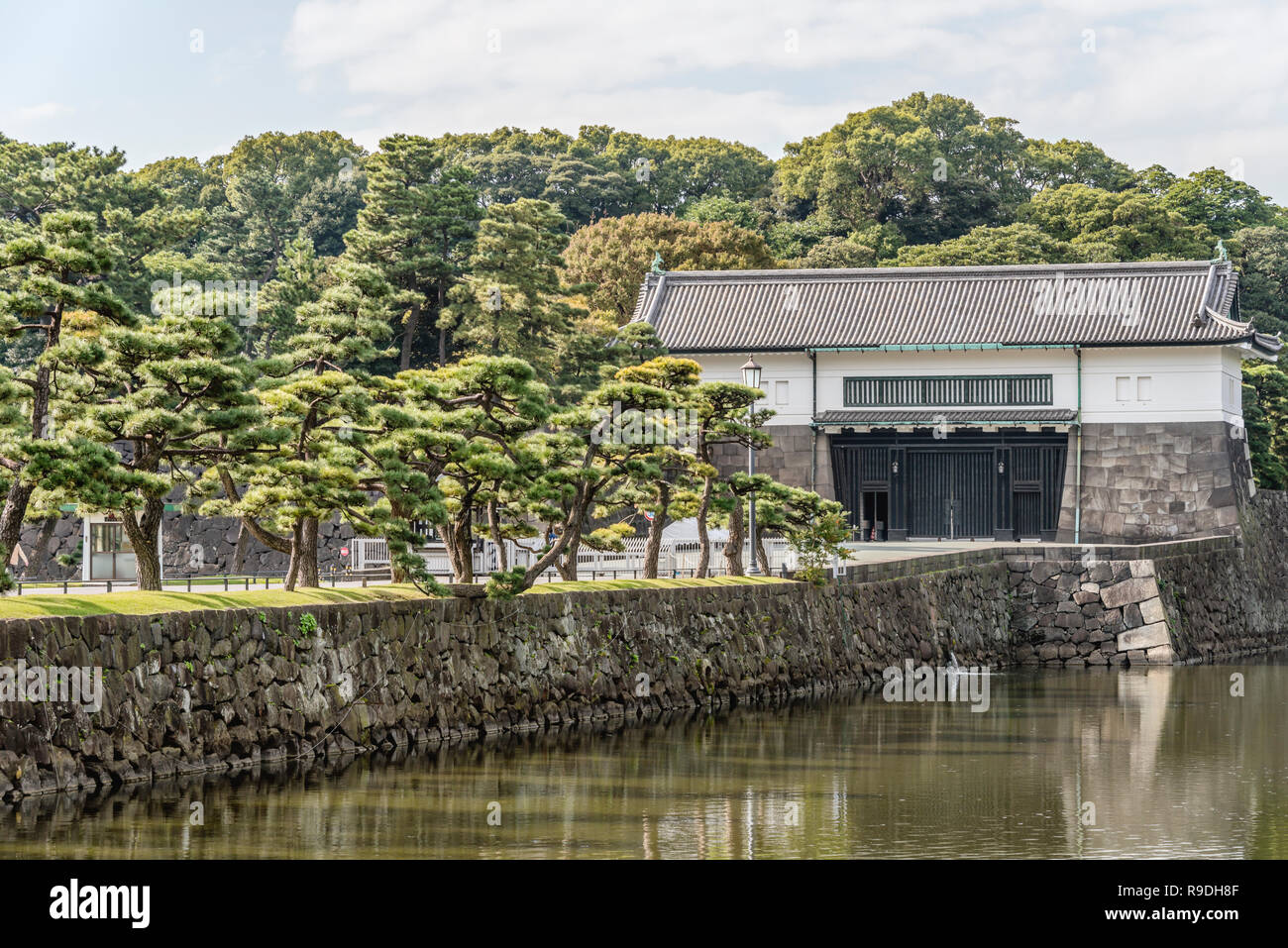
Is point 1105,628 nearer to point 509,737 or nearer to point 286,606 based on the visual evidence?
point 509,737

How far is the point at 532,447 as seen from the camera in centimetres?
2628

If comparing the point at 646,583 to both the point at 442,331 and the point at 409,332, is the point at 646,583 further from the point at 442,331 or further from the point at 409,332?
the point at 442,331

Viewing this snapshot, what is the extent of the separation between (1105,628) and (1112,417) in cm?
887

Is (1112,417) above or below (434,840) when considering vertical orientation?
above

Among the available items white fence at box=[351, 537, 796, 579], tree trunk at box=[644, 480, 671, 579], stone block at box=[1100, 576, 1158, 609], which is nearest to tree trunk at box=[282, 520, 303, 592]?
tree trunk at box=[644, 480, 671, 579]

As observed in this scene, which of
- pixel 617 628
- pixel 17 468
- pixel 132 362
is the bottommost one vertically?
pixel 617 628

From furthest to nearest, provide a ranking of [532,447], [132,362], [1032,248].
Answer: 1. [1032,248]
2. [532,447]
3. [132,362]

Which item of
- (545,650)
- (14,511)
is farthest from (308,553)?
(14,511)

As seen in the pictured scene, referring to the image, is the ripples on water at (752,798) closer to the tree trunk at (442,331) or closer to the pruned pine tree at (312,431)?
the pruned pine tree at (312,431)

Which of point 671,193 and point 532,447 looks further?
point 671,193

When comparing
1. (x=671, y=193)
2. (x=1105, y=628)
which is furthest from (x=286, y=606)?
(x=671, y=193)

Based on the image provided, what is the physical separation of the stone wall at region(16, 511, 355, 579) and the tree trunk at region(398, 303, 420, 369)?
503 centimetres

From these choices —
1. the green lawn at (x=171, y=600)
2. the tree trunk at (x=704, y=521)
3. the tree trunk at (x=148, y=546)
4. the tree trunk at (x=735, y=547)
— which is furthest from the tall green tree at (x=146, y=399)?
the tree trunk at (x=735, y=547)

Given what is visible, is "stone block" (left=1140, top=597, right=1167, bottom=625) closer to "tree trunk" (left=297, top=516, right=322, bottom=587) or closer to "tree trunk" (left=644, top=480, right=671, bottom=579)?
"tree trunk" (left=644, top=480, right=671, bottom=579)
